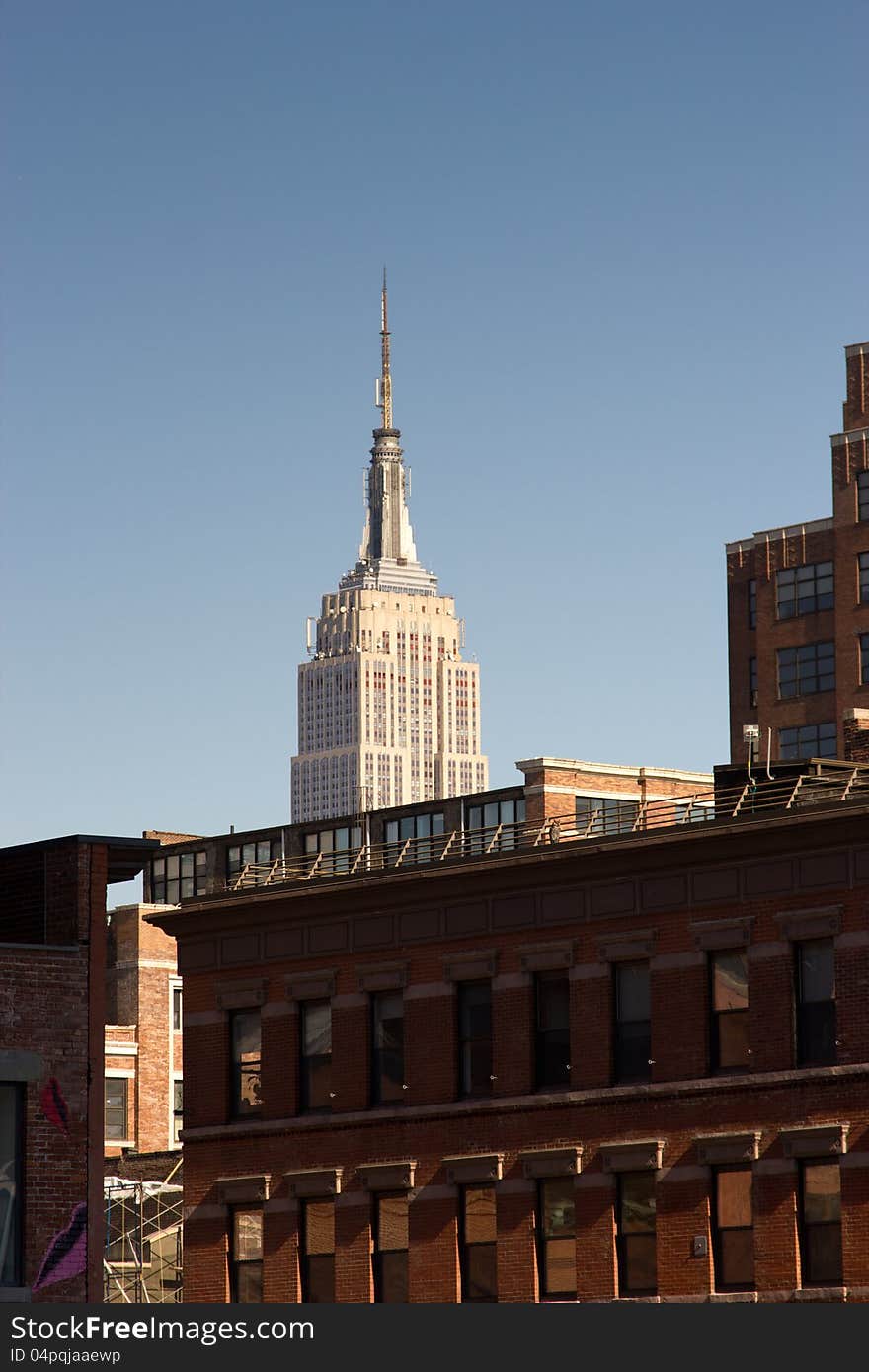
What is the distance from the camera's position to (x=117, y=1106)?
109 metres

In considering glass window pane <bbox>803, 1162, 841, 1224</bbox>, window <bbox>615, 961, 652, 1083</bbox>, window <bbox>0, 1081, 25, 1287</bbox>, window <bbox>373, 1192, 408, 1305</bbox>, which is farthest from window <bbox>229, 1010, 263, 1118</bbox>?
window <bbox>0, 1081, 25, 1287</bbox>

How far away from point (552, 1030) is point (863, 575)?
62805 millimetres

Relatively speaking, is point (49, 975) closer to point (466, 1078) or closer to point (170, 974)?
point (466, 1078)

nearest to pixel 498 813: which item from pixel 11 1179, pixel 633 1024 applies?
pixel 633 1024

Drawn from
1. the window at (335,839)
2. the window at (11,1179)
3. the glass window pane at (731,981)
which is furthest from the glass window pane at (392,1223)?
the window at (335,839)

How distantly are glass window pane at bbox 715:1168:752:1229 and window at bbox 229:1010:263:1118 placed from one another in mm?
12557

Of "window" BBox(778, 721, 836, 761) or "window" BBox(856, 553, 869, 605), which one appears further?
"window" BBox(856, 553, 869, 605)

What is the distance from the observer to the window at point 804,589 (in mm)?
120062

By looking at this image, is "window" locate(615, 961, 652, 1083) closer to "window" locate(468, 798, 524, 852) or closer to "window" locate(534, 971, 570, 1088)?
"window" locate(534, 971, 570, 1088)

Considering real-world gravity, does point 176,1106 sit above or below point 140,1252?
above

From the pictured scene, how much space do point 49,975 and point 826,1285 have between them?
19.9m

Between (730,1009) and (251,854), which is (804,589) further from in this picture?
(730,1009)

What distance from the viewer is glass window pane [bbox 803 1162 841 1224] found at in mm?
53094

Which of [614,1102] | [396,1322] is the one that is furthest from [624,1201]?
[396,1322]
